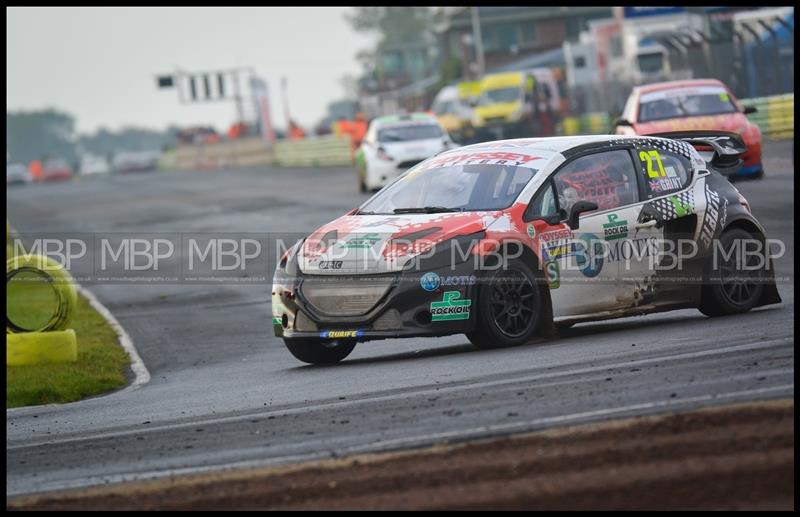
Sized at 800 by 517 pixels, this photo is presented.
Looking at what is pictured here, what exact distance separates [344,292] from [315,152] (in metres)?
54.3

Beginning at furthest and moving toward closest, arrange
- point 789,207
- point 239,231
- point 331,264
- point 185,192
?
point 185,192 < point 239,231 < point 789,207 < point 331,264

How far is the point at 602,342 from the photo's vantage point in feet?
35.8

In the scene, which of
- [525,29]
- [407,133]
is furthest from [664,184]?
[525,29]

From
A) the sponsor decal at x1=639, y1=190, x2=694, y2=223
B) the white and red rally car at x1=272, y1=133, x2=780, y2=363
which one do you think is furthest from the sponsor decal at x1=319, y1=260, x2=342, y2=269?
the sponsor decal at x1=639, y1=190, x2=694, y2=223

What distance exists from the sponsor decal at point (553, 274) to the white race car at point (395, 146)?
20662mm

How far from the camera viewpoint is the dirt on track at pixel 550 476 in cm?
572

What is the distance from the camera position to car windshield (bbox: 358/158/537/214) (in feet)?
36.9

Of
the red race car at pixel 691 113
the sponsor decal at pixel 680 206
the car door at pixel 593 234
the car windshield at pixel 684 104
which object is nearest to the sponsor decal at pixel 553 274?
the car door at pixel 593 234

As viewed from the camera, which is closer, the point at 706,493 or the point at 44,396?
the point at 706,493

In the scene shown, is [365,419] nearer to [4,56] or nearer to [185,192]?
[4,56]

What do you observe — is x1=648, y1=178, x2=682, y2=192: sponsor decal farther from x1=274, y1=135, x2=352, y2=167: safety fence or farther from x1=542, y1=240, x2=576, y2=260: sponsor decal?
x1=274, y1=135, x2=352, y2=167: safety fence

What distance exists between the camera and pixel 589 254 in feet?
36.9

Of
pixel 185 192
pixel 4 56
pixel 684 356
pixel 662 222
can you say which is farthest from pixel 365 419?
pixel 185 192

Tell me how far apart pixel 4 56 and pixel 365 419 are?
6.88m
